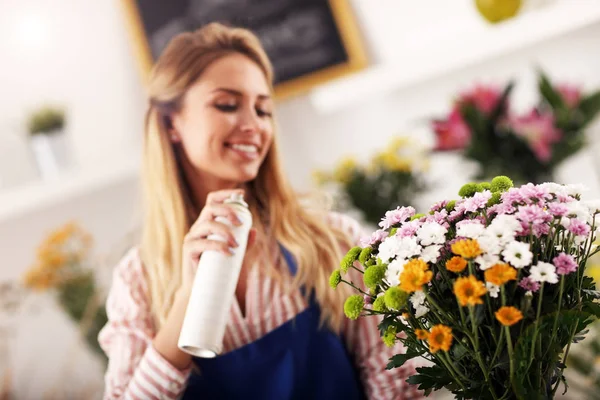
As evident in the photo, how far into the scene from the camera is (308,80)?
48.4 inches

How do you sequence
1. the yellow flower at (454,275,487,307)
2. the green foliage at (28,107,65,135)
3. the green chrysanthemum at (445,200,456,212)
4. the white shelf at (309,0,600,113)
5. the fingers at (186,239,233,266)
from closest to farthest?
the yellow flower at (454,275,487,307)
the green chrysanthemum at (445,200,456,212)
the fingers at (186,239,233,266)
the white shelf at (309,0,600,113)
the green foliage at (28,107,65,135)

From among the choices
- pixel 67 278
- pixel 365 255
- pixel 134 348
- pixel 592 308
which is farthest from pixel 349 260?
pixel 67 278

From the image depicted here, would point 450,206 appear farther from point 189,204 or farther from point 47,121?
point 47,121

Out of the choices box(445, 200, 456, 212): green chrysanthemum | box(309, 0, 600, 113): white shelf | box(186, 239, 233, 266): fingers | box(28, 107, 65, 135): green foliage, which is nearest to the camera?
box(445, 200, 456, 212): green chrysanthemum

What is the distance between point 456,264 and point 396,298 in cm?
6

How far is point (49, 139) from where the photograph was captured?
3.83ft

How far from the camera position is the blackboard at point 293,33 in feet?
3.88

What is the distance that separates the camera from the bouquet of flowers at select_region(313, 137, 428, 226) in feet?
3.81

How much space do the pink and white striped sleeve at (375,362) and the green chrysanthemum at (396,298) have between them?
Result: 0.92 feet

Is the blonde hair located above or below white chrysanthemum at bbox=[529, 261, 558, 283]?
above

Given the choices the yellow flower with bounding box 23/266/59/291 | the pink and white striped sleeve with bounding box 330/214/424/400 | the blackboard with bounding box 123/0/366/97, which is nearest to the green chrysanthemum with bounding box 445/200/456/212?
the pink and white striped sleeve with bounding box 330/214/424/400

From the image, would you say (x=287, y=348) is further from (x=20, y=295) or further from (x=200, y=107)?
(x=20, y=295)

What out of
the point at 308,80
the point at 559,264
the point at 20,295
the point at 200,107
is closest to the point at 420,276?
the point at 559,264

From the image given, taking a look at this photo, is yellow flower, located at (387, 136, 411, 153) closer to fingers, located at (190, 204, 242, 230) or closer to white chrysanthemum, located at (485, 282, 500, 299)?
fingers, located at (190, 204, 242, 230)
